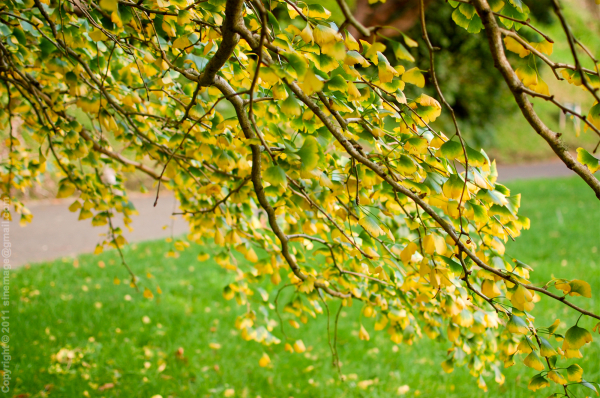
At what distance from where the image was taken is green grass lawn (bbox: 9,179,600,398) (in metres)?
2.77

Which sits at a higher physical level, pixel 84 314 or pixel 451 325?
pixel 84 314

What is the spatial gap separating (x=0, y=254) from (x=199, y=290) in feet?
11.2

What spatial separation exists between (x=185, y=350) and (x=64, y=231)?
453 centimetres

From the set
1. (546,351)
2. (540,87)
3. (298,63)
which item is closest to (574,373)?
(546,351)

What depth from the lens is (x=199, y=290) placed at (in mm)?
4352

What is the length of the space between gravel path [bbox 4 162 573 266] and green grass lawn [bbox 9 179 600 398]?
3.49ft

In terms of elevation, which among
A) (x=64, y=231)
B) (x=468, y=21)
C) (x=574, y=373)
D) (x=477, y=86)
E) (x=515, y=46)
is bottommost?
(x=574, y=373)

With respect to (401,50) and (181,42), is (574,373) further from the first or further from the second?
(181,42)

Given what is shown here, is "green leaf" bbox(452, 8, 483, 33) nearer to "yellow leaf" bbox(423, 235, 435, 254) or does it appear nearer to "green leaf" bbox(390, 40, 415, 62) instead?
"green leaf" bbox(390, 40, 415, 62)

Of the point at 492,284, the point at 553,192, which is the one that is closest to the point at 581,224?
the point at 553,192

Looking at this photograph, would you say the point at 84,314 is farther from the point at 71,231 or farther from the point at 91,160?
the point at 71,231

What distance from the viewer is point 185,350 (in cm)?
319

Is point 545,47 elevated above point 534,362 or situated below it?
above

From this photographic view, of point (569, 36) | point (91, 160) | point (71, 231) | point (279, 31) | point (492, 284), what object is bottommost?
point (492, 284)
